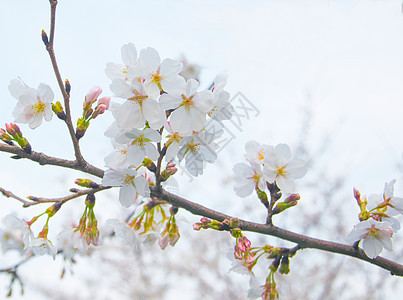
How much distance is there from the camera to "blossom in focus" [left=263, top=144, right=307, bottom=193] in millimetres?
1110

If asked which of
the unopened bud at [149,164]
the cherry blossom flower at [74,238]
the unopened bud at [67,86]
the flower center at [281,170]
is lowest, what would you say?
Answer: the cherry blossom flower at [74,238]

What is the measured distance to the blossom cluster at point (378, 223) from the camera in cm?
106

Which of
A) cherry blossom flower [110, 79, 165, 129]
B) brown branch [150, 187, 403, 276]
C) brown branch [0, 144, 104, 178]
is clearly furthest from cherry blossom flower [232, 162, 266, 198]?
brown branch [0, 144, 104, 178]

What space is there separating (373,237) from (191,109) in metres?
0.71

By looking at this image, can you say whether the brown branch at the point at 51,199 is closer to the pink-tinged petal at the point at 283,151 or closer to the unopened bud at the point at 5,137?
the unopened bud at the point at 5,137

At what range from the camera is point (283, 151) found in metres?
1.13

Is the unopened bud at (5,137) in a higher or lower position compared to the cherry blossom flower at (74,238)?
higher

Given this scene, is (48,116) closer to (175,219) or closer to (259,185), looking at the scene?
(175,219)

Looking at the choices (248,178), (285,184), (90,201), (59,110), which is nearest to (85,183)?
(90,201)

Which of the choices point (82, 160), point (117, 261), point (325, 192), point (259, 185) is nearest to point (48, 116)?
point (82, 160)

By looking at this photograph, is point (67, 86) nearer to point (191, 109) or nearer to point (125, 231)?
point (191, 109)

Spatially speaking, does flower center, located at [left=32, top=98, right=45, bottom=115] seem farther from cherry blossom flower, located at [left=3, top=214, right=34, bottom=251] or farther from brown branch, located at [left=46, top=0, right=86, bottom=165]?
cherry blossom flower, located at [left=3, top=214, right=34, bottom=251]

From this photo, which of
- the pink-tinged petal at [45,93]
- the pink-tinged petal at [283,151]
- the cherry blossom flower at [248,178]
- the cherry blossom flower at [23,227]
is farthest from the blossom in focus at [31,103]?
the pink-tinged petal at [283,151]

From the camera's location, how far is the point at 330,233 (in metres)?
8.54
